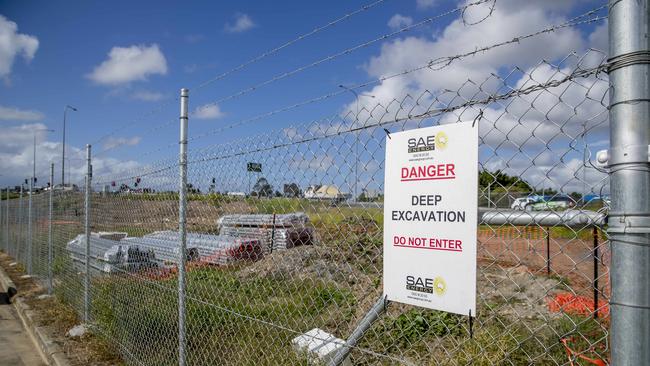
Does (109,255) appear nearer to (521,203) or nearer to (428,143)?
(428,143)

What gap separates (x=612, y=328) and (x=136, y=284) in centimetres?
522

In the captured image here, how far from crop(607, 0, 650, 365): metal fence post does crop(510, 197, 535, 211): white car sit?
1.17ft

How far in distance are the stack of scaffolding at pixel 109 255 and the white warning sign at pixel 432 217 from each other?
3.74 metres

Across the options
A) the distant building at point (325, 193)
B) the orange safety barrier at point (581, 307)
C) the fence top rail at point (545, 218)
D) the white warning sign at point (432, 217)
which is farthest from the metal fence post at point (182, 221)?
the fence top rail at point (545, 218)

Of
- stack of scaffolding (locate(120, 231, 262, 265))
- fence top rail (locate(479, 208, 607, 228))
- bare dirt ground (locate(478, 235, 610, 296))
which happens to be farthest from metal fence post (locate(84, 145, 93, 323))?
fence top rail (locate(479, 208, 607, 228))

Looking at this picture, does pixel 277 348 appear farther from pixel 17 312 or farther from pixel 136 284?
pixel 17 312

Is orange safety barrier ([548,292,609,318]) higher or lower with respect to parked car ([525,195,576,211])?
lower

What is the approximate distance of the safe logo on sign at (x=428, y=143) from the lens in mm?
2049

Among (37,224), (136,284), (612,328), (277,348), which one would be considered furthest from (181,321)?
(37,224)

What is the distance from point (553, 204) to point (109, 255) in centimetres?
612

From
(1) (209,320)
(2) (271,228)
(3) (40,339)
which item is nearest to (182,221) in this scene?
(2) (271,228)

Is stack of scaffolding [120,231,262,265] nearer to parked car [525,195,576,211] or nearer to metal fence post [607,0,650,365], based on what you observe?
parked car [525,195,576,211]

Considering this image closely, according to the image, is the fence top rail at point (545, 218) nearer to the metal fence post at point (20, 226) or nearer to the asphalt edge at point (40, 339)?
the asphalt edge at point (40, 339)

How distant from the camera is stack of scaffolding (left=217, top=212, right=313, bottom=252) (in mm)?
3725
